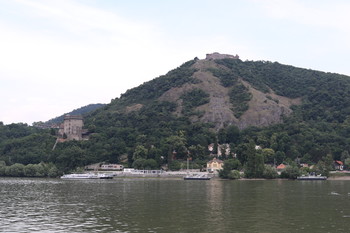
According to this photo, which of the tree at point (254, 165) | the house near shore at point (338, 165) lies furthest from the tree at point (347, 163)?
the tree at point (254, 165)

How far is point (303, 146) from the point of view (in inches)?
7047

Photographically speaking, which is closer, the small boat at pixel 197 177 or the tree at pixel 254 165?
the tree at pixel 254 165

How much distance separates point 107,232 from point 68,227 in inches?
205

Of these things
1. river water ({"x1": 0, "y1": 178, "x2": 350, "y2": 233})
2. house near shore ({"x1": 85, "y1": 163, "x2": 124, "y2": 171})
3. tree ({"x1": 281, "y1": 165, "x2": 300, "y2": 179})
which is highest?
house near shore ({"x1": 85, "y1": 163, "x2": 124, "y2": 171})

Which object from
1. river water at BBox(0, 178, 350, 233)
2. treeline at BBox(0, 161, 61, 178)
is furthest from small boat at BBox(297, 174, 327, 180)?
treeline at BBox(0, 161, 61, 178)

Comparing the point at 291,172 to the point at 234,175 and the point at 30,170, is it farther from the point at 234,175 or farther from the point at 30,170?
the point at 30,170

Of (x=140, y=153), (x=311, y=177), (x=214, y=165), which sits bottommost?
(x=311, y=177)

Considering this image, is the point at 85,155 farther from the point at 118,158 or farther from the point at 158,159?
the point at 158,159

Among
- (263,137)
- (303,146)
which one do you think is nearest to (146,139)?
(263,137)

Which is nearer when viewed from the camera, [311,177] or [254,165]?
[254,165]

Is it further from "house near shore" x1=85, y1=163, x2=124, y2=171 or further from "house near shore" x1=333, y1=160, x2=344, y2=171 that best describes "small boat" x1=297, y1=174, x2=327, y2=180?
"house near shore" x1=85, y1=163, x2=124, y2=171

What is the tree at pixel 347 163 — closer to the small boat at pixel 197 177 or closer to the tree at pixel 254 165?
the tree at pixel 254 165

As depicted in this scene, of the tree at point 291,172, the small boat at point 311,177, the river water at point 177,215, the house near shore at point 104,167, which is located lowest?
the river water at point 177,215

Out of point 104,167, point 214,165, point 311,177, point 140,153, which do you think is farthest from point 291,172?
point 104,167
